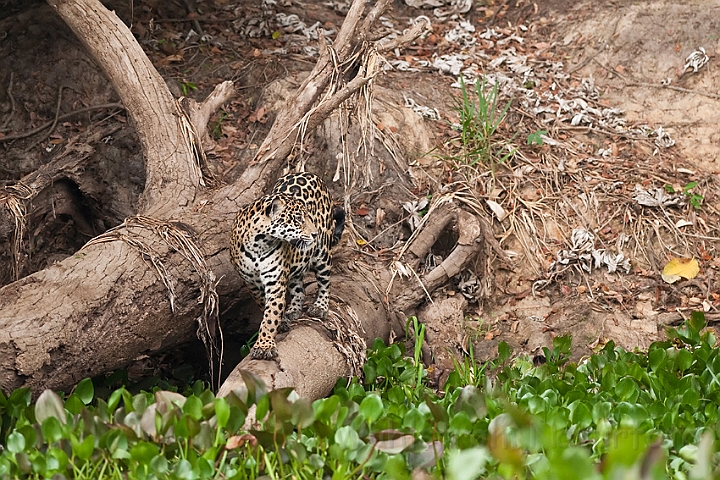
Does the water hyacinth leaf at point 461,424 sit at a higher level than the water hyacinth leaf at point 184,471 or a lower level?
lower

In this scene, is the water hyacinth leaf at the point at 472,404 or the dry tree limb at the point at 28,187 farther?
the dry tree limb at the point at 28,187

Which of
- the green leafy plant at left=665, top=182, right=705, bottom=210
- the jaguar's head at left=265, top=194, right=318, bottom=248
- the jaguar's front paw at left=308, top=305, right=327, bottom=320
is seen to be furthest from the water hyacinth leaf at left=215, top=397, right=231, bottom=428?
the green leafy plant at left=665, top=182, right=705, bottom=210

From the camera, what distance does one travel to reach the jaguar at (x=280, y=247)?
543 cm

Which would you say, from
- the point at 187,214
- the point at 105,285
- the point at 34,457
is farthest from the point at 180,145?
the point at 34,457

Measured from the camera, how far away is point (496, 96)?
8.27 meters

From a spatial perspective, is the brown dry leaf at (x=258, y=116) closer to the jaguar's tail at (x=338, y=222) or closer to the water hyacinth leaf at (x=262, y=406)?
the jaguar's tail at (x=338, y=222)

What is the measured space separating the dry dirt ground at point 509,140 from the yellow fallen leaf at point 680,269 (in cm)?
9

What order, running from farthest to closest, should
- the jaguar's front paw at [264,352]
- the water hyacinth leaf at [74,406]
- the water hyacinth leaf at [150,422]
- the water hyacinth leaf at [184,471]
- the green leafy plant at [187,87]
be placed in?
the green leafy plant at [187,87] < the jaguar's front paw at [264,352] < the water hyacinth leaf at [74,406] < the water hyacinth leaf at [150,422] < the water hyacinth leaf at [184,471]

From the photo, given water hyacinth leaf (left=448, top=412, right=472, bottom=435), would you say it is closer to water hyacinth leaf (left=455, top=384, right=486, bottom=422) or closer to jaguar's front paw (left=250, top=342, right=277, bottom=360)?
water hyacinth leaf (left=455, top=384, right=486, bottom=422)

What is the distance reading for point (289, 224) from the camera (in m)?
5.41

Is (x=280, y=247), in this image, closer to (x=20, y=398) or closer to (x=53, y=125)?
(x=20, y=398)

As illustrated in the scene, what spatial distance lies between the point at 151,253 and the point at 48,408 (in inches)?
65.0

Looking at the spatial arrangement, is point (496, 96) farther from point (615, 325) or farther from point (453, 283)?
point (615, 325)

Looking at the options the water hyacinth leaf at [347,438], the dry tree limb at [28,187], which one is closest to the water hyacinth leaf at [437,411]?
the water hyacinth leaf at [347,438]
